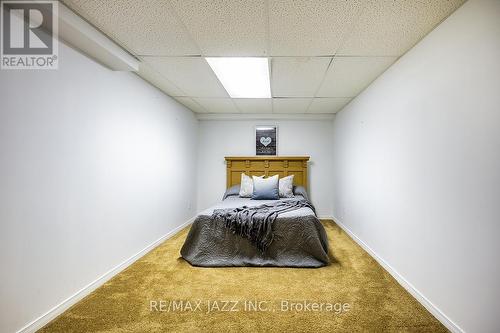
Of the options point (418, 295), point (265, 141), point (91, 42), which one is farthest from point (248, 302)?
point (265, 141)

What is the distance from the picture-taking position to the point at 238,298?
183cm

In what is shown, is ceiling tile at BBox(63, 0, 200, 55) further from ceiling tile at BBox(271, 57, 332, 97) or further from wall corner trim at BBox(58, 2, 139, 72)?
ceiling tile at BBox(271, 57, 332, 97)

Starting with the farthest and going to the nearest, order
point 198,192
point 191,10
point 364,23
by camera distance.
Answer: point 198,192 → point 364,23 → point 191,10

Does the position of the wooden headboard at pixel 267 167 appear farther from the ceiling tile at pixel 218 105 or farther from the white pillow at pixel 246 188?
the ceiling tile at pixel 218 105

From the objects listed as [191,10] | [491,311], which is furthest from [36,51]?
[491,311]

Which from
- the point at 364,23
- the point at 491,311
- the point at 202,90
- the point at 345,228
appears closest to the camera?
the point at 491,311

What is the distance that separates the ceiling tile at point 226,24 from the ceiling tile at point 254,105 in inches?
59.3

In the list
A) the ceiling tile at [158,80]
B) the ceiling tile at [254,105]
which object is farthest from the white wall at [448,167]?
the ceiling tile at [158,80]

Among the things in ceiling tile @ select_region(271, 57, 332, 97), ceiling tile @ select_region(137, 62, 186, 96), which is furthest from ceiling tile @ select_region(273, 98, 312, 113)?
ceiling tile @ select_region(137, 62, 186, 96)

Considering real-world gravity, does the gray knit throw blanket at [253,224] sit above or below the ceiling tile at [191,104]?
below

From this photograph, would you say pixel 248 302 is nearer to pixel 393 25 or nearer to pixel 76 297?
pixel 76 297

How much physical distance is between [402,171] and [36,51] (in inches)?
123

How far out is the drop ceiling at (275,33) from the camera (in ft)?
4.87

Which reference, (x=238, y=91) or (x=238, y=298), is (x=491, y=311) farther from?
(x=238, y=91)
